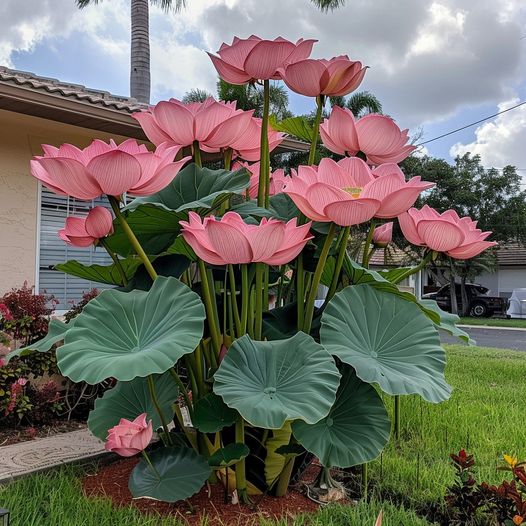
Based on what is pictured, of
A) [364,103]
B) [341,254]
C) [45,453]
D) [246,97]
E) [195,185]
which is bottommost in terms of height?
[45,453]

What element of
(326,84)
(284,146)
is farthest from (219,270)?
(284,146)

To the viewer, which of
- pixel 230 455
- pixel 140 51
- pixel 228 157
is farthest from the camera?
pixel 140 51

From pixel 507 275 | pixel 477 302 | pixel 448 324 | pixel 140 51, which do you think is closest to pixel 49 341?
pixel 448 324

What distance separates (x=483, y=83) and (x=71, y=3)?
11232mm

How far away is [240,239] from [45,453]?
1946 mm

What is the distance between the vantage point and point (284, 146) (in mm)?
5848

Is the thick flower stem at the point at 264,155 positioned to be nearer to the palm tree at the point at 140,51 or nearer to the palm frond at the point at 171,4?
the palm tree at the point at 140,51

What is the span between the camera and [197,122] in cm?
170

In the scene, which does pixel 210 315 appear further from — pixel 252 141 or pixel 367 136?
pixel 367 136

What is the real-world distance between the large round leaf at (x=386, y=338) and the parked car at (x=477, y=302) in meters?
19.4

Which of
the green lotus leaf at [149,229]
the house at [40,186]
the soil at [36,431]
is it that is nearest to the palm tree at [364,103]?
the house at [40,186]

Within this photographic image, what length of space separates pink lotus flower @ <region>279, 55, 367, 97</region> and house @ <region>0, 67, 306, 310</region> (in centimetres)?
320

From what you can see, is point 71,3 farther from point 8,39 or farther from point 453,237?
point 453,237

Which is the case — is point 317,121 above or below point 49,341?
above
